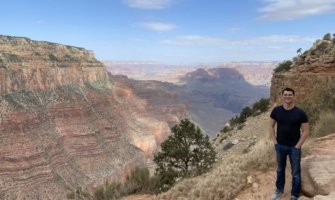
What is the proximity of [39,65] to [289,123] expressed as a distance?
219ft

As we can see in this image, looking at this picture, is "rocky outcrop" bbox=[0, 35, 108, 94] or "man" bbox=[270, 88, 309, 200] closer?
"man" bbox=[270, 88, 309, 200]

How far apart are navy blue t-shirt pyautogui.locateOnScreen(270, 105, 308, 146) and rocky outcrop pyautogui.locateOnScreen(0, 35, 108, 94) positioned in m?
54.1

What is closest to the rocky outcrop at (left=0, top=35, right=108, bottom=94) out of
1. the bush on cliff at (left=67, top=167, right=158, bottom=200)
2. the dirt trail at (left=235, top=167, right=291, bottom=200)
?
the bush on cliff at (left=67, top=167, right=158, bottom=200)

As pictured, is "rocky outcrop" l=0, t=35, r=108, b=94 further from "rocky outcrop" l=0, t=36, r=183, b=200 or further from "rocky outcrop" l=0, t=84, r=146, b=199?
"rocky outcrop" l=0, t=84, r=146, b=199

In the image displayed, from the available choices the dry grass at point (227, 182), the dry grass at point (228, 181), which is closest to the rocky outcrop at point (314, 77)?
the dry grass at point (228, 181)

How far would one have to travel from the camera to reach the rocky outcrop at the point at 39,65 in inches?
2334

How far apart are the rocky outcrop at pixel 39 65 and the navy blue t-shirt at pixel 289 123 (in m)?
54.1

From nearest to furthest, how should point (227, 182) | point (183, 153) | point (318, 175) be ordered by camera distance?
point (318, 175), point (227, 182), point (183, 153)

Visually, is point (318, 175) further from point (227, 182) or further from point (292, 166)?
point (227, 182)

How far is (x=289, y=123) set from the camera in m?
6.43

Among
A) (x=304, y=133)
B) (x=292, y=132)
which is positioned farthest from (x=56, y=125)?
(x=304, y=133)

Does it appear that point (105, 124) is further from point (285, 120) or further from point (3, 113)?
point (285, 120)

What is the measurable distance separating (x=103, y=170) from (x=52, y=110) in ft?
43.4

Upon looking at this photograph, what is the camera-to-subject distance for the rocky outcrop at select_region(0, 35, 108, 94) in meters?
59.3
